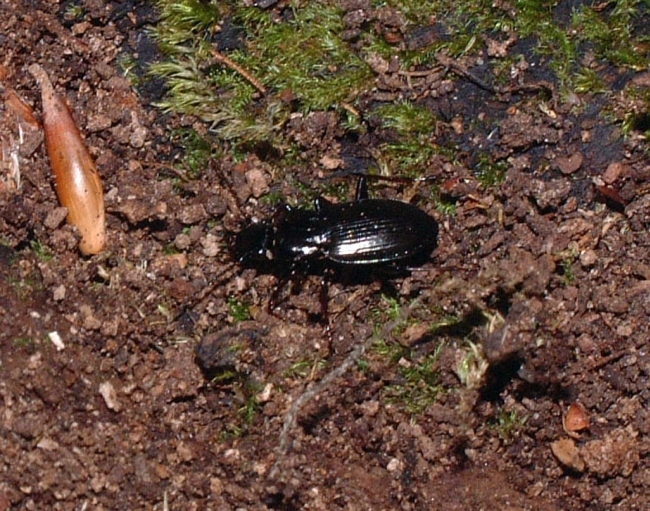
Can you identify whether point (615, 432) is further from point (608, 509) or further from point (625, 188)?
point (625, 188)

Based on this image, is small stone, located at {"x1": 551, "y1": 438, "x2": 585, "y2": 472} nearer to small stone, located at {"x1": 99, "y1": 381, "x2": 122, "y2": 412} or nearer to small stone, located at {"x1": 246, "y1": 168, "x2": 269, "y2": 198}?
small stone, located at {"x1": 246, "y1": 168, "x2": 269, "y2": 198}

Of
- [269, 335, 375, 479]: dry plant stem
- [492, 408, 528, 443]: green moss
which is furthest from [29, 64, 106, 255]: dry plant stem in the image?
[492, 408, 528, 443]: green moss

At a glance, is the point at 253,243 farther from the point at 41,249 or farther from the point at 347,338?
the point at 41,249

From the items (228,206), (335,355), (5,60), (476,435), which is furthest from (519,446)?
(5,60)

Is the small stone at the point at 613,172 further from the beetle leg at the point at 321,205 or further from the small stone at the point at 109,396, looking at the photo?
the small stone at the point at 109,396

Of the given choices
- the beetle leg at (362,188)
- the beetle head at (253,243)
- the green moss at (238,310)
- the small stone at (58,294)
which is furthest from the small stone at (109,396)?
the beetle leg at (362,188)

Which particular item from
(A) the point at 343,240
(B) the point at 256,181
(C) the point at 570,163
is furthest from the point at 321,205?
(C) the point at 570,163
